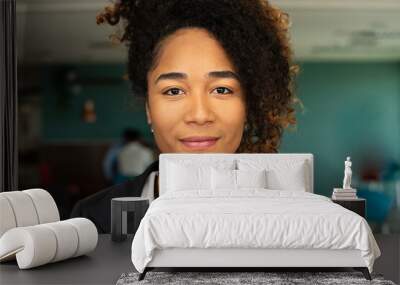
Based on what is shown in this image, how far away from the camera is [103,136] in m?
7.39

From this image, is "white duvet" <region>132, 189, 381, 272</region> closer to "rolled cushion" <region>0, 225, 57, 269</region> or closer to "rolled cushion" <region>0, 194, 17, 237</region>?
"rolled cushion" <region>0, 225, 57, 269</region>

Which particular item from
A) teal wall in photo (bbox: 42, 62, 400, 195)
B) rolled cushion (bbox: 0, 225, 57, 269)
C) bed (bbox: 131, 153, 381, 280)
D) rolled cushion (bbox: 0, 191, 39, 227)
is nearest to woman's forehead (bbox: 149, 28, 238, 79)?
teal wall in photo (bbox: 42, 62, 400, 195)

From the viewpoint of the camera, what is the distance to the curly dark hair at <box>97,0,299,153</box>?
6832mm

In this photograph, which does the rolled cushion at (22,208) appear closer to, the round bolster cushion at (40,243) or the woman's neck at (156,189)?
the round bolster cushion at (40,243)

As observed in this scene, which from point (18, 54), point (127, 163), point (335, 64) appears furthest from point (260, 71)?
point (18, 54)

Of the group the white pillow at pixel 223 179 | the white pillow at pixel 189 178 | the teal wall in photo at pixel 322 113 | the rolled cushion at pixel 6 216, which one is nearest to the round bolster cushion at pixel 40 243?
the rolled cushion at pixel 6 216

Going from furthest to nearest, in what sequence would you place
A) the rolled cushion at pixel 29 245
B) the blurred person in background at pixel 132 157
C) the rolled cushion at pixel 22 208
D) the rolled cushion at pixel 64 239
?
Result: the blurred person in background at pixel 132 157
the rolled cushion at pixel 22 208
the rolled cushion at pixel 64 239
the rolled cushion at pixel 29 245

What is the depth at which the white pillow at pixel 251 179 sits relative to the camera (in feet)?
19.9

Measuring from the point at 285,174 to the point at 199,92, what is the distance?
4.13 feet

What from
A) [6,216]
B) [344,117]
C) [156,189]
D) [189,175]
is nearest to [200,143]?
[156,189]

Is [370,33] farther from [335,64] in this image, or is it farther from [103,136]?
[103,136]

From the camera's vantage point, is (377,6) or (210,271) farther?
(377,6)

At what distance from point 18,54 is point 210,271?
357cm

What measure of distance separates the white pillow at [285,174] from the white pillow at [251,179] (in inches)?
3.8
